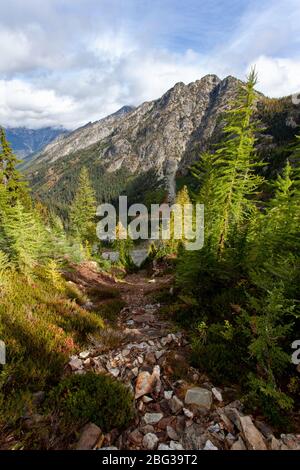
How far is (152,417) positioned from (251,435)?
1.56 meters

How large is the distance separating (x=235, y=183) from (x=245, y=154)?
46.3 inches

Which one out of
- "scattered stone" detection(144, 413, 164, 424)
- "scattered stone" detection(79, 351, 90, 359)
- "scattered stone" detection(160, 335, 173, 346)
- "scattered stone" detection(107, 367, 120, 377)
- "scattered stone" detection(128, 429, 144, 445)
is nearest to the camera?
"scattered stone" detection(128, 429, 144, 445)

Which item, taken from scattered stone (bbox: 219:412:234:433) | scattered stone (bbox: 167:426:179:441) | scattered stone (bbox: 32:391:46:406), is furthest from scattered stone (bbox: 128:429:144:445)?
scattered stone (bbox: 32:391:46:406)

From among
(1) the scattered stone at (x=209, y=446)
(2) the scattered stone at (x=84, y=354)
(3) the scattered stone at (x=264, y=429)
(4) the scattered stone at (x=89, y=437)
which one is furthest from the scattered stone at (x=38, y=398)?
(3) the scattered stone at (x=264, y=429)

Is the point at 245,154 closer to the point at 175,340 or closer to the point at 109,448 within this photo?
the point at 175,340

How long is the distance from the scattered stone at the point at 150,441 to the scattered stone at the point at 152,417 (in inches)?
11.4

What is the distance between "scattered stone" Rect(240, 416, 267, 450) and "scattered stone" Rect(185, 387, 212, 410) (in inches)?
27.3

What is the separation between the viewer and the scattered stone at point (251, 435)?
380cm

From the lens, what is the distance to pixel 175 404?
4.71m

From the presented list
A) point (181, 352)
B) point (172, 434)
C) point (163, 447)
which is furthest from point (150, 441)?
point (181, 352)

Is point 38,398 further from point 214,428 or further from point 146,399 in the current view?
point 214,428

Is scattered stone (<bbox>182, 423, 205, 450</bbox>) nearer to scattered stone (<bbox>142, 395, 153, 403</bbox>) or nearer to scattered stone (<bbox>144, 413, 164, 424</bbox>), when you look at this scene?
scattered stone (<bbox>144, 413, 164, 424</bbox>)

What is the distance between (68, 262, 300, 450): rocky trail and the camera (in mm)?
3904

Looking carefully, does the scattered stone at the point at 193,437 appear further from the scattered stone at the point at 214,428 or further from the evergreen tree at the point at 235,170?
the evergreen tree at the point at 235,170
